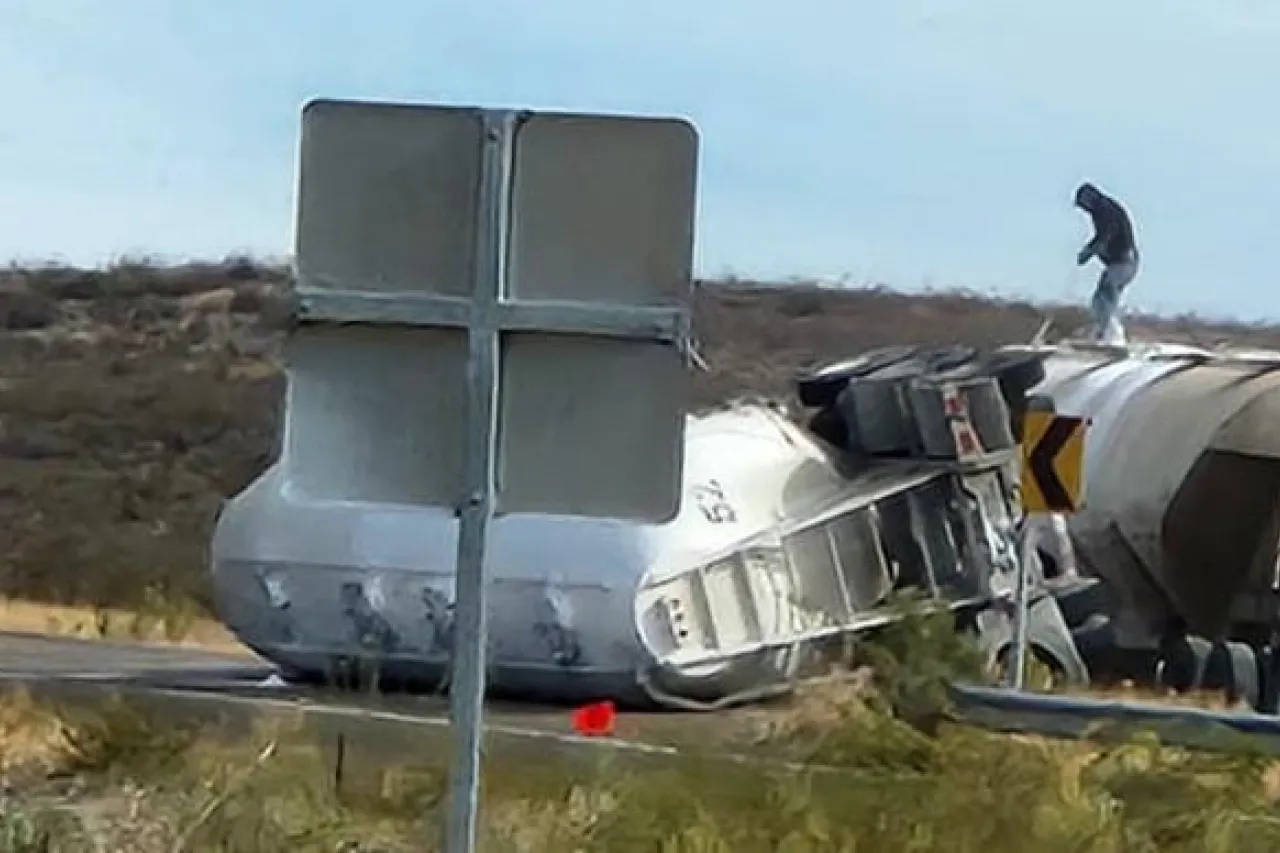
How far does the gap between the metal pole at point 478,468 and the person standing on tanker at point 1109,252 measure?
61.9 feet

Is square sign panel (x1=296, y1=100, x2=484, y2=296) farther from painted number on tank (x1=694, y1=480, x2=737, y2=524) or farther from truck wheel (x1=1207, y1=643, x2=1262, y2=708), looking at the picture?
truck wheel (x1=1207, y1=643, x2=1262, y2=708)

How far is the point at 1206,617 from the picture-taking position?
77.4 feet

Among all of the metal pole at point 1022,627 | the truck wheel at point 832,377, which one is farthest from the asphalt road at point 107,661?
the metal pole at point 1022,627

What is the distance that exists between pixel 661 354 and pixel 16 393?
184 ft

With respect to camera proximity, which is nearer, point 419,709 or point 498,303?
point 498,303

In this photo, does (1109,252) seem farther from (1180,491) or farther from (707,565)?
(707,565)

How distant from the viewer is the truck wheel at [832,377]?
71.0ft

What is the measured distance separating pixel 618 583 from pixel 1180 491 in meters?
5.72

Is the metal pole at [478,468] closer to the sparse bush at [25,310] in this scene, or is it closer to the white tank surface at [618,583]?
the white tank surface at [618,583]

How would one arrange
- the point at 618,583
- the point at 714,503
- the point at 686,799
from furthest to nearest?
the point at 714,503 < the point at 618,583 < the point at 686,799

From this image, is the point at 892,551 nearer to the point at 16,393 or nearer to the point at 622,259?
the point at 622,259

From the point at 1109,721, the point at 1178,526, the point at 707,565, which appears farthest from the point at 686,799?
the point at 1178,526

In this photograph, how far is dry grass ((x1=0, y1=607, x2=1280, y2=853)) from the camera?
33.4ft

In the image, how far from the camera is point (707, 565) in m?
18.7
